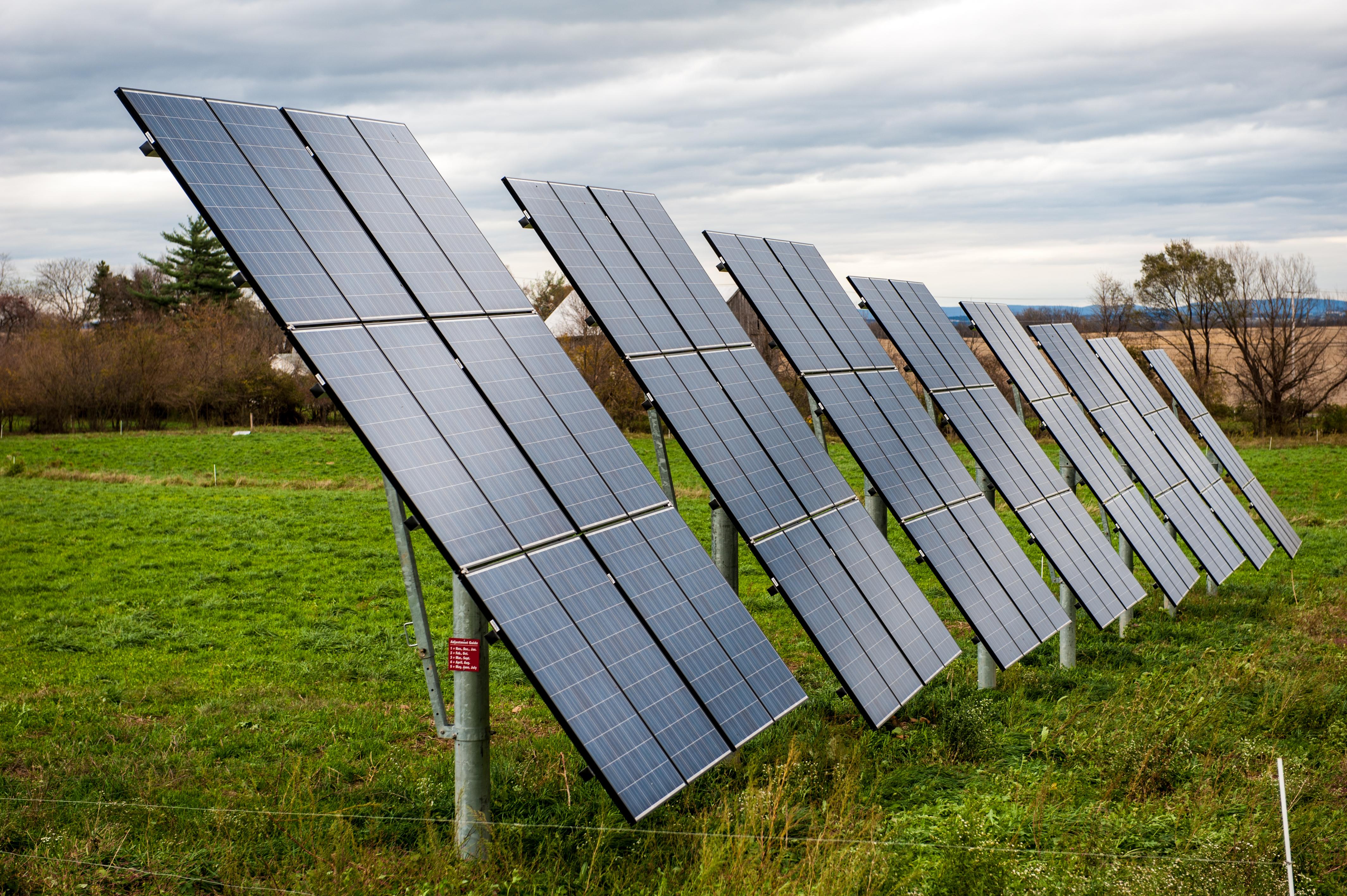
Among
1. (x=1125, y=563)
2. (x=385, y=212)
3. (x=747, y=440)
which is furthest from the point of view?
(x=1125, y=563)

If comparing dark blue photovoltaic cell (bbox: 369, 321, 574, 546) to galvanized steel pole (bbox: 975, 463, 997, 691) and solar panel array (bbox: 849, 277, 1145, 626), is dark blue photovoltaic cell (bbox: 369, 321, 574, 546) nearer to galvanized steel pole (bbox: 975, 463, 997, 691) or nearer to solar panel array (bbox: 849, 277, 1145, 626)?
galvanized steel pole (bbox: 975, 463, 997, 691)

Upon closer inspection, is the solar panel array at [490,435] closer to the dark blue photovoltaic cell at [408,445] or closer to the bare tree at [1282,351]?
the dark blue photovoltaic cell at [408,445]

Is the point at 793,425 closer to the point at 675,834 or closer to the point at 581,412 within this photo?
the point at 581,412

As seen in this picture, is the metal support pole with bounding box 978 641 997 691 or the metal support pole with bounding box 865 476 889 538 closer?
the metal support pole with bounding box 865 476 889 538

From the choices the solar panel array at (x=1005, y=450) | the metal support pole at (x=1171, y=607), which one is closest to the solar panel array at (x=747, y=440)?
the solar panel array at (x=1005, y=450)

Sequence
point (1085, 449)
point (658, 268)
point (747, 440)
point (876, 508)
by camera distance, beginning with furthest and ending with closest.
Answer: point (1085, 449) → point (876, 508) → point (658, 268) → point (747, 440)

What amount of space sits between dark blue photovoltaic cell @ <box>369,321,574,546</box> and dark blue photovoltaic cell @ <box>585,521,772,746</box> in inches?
19.8

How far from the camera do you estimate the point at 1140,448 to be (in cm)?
1825

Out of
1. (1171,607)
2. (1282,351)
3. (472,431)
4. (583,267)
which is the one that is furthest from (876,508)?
(1282,351)

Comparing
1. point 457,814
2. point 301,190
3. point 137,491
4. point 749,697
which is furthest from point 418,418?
point 137,491

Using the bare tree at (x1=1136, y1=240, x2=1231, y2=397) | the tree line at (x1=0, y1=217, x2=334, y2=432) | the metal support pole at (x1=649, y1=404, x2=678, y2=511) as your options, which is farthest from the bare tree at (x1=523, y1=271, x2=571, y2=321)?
the metal support pole at (x1=649, y1=404, x2=678, y2=511)

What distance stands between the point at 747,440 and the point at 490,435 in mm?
3375

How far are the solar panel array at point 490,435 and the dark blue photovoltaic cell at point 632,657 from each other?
1 centimetres

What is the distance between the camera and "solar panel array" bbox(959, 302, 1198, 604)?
48.1 feet
